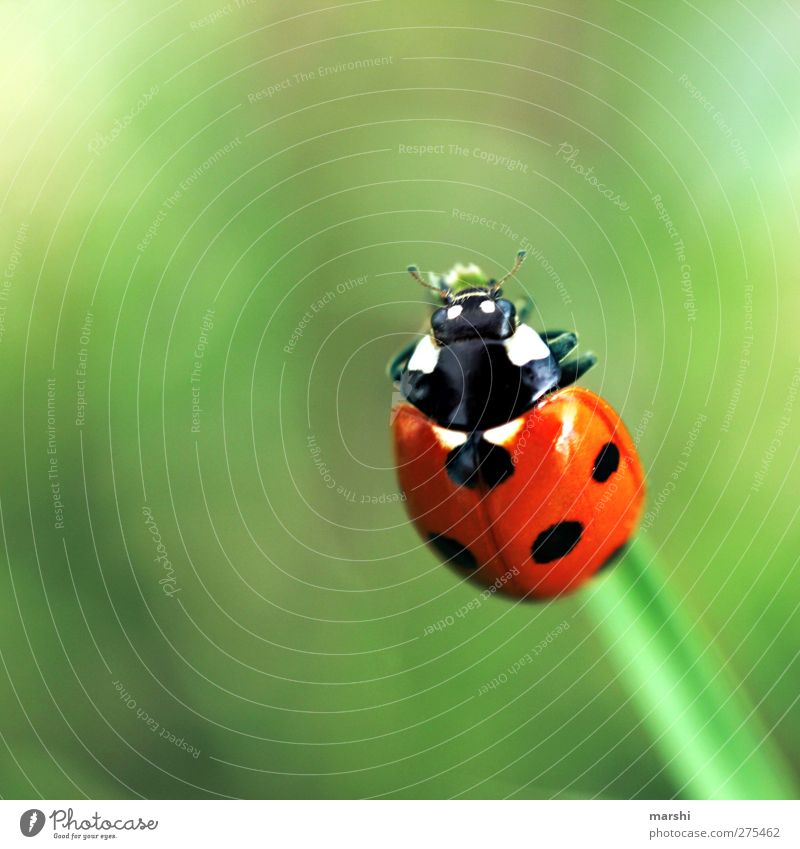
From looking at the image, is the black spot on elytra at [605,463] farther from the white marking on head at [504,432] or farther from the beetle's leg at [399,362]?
the beetle's leg at [399,362]

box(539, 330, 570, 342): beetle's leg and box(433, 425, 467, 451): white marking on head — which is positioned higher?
box(539, 330, 570, 342): beetle's leg

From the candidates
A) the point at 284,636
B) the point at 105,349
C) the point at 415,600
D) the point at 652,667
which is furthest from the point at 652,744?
the point at 105,349

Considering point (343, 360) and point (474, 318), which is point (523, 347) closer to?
point (474, 318)

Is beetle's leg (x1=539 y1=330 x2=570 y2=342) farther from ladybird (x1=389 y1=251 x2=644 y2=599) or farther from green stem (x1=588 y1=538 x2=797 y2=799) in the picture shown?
green stem (x1=588 y1=538 x2=797 y2=799)

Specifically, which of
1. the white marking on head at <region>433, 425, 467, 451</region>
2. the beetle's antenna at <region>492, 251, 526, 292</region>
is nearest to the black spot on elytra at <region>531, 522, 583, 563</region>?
the white marking on head at <region>433, 425, 467, 451</region>

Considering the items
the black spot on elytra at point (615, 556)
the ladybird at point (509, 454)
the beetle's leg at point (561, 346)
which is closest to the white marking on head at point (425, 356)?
the ladybird at point (509, 454)

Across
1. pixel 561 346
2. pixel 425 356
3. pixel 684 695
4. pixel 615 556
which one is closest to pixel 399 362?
pixel 425 356
